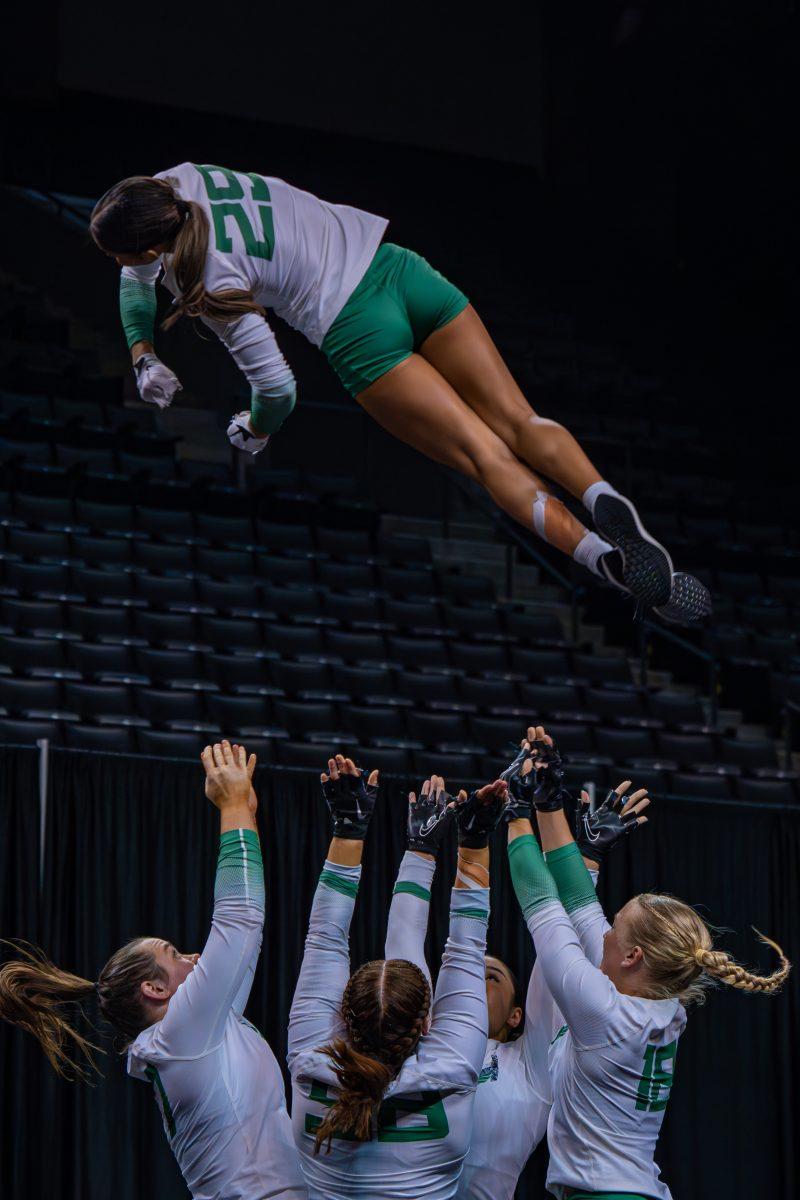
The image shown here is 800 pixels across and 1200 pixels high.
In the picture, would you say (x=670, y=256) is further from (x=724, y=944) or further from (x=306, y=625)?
(x=724, y=944)

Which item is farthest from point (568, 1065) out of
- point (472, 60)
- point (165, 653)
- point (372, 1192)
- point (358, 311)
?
point (472, 60)

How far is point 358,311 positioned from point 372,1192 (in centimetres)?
156

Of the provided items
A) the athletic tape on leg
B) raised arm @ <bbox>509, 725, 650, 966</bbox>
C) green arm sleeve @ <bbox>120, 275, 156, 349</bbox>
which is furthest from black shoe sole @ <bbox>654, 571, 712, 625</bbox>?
green arm sleeve @ <bbox>120, 275, 156, 349</bbox>

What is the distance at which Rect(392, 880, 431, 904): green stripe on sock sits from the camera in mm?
3105

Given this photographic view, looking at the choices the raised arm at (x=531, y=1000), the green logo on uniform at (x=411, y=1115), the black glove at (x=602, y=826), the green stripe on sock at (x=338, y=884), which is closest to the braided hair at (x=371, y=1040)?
the green logo on uniform at (x=411, y=1115)

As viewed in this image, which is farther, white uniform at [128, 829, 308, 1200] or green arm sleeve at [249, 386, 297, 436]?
green arm sleeve at [249, 386, 297, 436]

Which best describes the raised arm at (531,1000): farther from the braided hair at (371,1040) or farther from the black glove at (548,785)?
the braided hair at (371,1040)

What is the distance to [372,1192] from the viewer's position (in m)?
2.70

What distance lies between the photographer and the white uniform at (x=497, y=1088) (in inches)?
121

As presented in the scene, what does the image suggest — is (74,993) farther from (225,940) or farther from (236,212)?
(236,212)

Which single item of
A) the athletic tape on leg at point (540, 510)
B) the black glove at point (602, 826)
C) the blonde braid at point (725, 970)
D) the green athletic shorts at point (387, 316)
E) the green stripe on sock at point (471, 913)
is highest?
the green athletic shorts at point (387, 316)

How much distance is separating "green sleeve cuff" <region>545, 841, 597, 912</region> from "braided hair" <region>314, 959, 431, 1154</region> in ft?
1.53

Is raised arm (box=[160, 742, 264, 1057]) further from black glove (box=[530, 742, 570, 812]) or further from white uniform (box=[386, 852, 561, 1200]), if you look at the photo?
black glove (box=[530, 742, 570, 812])

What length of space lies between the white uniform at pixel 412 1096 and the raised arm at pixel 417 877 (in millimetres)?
186
